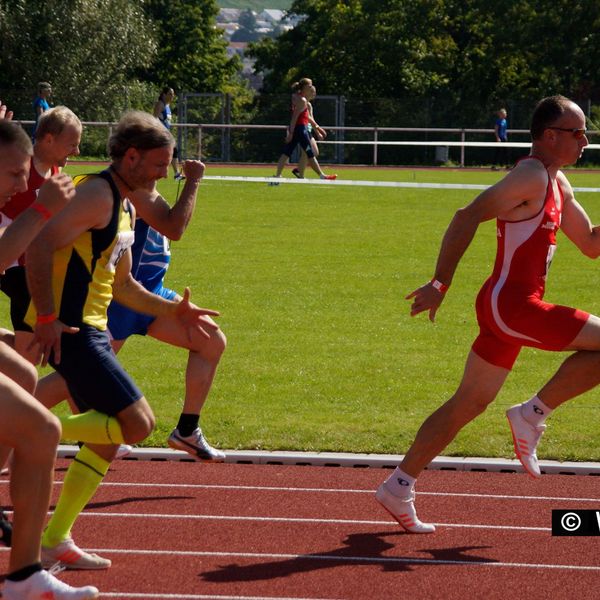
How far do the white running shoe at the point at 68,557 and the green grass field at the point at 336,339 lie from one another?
8.23 feet

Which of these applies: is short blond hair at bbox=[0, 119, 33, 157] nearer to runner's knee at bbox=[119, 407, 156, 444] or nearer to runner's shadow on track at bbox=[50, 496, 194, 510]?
runner's knee at bbox=[119, 407, 156, 444]

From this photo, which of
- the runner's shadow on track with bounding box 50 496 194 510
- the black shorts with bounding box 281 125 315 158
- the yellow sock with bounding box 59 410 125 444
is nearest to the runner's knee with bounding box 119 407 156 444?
the yellow sock with bounding box 59 410 125 444

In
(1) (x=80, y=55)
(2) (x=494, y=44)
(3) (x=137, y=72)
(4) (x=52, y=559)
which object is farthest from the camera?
(3) (x=137, y=72)

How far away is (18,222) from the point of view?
5.20 m

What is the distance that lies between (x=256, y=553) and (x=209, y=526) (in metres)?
0.50

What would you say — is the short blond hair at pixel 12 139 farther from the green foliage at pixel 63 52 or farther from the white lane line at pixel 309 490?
the green foliage at pixel 63 52

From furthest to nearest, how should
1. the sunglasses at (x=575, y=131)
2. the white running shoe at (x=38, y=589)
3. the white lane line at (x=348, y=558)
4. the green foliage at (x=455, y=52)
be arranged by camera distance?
the green foliage at (x=455, y=52) < the sunglasses at (x=575, y=131) < the white lane line at (x=348, y=558) < the white running shoe at (x=38, y=589)

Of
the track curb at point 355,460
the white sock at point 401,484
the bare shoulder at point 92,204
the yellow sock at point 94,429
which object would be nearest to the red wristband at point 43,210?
the bare shoulder at point 92,204

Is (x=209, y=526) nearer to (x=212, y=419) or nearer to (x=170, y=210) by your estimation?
(x=170, y=210)

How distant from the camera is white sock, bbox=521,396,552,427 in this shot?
6689mm

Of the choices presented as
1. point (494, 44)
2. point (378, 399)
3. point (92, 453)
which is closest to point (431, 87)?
point (494, 44)

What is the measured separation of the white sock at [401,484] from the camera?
6344 mm

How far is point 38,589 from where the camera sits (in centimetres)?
488

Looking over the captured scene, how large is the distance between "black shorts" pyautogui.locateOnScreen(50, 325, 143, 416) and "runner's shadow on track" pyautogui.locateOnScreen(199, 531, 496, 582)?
818mm
